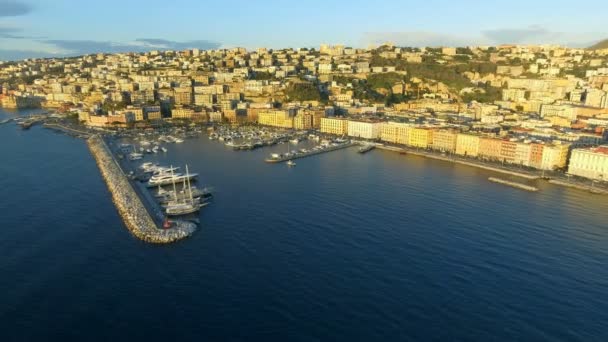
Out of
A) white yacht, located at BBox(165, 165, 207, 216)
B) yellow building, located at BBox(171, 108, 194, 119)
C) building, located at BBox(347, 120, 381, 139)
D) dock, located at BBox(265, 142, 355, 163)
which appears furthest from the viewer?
yellow building, located at BBox(171, 108, 194, 119)

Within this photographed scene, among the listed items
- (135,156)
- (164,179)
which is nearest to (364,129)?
(135,156)

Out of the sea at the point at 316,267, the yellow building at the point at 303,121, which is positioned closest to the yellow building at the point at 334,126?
the yellow building at the point at 303,121

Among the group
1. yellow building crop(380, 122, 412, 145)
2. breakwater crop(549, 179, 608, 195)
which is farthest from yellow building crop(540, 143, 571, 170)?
yellow building crop(380, 122, 412, 145)

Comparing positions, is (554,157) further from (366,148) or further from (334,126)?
(334,126)

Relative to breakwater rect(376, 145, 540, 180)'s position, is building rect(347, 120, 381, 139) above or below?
above

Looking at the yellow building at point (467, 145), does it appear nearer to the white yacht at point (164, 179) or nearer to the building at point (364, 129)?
the building at point (364, 129)

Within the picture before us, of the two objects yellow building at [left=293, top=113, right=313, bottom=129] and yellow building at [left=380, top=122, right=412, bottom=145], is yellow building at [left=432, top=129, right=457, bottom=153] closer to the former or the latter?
yellow building at [left=380, top=122, right=412, bottom=145]

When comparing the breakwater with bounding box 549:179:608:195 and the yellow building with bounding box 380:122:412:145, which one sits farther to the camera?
the yellow building with bounding box 380:122:412:145
